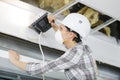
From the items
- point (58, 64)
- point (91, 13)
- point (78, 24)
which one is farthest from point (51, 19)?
point (91, 13)

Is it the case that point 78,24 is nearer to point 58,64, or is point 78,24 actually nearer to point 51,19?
point 51,19

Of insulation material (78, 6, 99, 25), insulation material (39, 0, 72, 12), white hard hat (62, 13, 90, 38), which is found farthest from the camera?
insulation material (78, 6, 99, 25)

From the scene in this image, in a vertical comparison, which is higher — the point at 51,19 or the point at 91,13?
the point at 91,13

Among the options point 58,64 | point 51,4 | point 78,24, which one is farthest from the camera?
point 51,4

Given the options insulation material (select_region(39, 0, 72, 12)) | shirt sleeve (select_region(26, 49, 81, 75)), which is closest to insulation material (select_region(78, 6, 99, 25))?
insulation material (select_region(39, 0, 72, 12))

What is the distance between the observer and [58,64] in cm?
178

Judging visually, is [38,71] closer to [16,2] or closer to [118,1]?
[16,2]

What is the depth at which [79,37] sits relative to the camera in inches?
78.0

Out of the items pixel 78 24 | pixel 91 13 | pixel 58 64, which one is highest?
pixel 91 13

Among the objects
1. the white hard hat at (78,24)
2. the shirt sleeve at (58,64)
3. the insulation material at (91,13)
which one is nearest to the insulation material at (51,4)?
the insulation material at (91,13)

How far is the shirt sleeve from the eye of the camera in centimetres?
178

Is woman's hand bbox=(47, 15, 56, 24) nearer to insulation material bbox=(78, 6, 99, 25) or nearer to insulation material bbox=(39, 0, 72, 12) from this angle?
insulation material bbox=(39, 0, 72, 12)

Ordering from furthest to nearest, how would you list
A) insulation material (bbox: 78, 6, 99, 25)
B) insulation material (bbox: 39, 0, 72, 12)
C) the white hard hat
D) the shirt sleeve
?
1. insulation material (bbox: 78, 6, 99, 25)
2. insulation material (bbox: 39, 0, 72, 12)
3. the white hard hat
4. the shirt sleeve

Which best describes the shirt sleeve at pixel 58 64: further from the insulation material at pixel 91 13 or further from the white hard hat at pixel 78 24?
the insulation material at pixel 91 13
